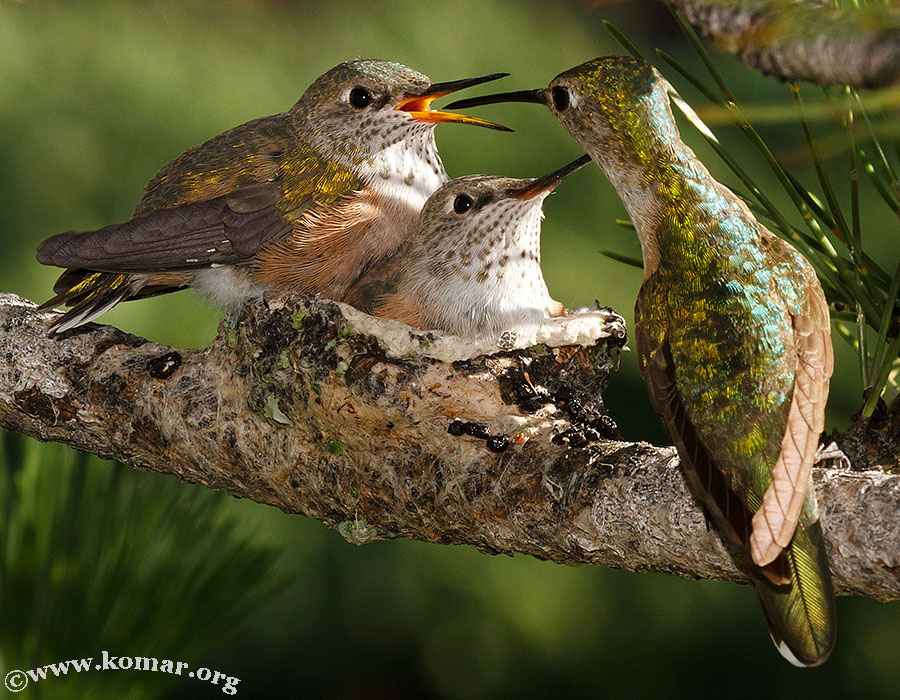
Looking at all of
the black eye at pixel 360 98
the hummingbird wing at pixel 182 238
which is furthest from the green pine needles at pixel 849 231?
the hummingbird wing at pixel 182 238

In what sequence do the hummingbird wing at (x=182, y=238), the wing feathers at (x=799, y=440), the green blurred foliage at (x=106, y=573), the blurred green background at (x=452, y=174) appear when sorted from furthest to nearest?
the blurred green background at (x=452, y=174), the hummingbird wing at (x=182, y=238), the green blurred foliage at (x=106, y=573), the wing feathers at (x=799, y=440)

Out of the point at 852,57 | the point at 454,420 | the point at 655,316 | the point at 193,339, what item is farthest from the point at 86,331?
the point at 852,57

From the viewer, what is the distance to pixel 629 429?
7.42 ft

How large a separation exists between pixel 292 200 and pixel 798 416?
37.6 inches

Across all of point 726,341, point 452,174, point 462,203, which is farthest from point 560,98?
point 452,174

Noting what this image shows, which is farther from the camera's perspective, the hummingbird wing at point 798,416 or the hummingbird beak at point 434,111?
the hummingbird beak at point 434,111

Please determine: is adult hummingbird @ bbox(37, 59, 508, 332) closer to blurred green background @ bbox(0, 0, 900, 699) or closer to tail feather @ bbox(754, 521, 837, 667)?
blurred green background @ bbox(0, 0, 900, 699)

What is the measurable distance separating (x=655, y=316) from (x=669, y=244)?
0.09 meters

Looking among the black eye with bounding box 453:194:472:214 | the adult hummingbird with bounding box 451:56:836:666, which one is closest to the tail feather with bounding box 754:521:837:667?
the adult hummingbird with bounding box 451:56:836:666

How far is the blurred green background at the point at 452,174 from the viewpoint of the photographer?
2150mm

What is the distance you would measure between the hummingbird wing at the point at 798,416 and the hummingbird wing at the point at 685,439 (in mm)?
34

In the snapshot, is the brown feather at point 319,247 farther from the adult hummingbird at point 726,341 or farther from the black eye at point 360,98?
the adult hummingbird at point 726,341

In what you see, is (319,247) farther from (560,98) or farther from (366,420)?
(560,98)

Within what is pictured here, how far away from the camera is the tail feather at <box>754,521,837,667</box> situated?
0.90 meters
